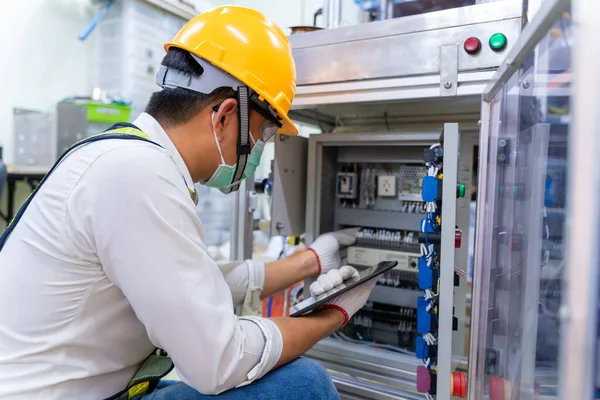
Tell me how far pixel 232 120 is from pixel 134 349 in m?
0.48

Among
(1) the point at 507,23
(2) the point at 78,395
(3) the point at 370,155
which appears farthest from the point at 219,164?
(3) the point at 370,155

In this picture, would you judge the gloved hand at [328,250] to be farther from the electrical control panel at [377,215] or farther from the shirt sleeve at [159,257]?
the shirt sleeve at [159,257]

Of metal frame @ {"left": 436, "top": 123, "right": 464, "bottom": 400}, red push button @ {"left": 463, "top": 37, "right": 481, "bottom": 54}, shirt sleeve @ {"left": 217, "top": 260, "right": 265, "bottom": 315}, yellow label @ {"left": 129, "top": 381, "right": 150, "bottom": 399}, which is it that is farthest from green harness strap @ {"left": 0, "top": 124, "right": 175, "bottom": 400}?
red push button @ {"left": 463, "top": 37, "right": 481, "bottom": 54}

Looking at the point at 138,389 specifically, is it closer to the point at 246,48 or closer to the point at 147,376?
the point at 147,376

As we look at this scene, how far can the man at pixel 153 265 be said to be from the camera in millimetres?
631

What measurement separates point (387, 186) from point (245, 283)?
0.64 meters

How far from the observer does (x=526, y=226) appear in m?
0.70

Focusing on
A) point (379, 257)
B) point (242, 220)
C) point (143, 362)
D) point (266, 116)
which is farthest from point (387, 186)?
point (143, 362)

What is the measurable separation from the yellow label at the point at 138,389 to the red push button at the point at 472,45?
3.24 feet

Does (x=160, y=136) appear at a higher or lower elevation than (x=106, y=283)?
higher

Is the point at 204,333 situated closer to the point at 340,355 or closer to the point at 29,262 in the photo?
the point at 29,262

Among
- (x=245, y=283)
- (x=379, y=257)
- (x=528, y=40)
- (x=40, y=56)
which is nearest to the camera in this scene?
(x=528, y=40)

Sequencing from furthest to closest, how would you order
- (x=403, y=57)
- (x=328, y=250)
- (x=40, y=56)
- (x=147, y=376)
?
(x=40, y=56), (x=328, y=250), (x=403, y=57), (x=147, y=376)

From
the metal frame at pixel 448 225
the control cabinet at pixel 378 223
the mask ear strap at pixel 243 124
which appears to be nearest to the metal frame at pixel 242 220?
the control cabinet at pixel 378 223
